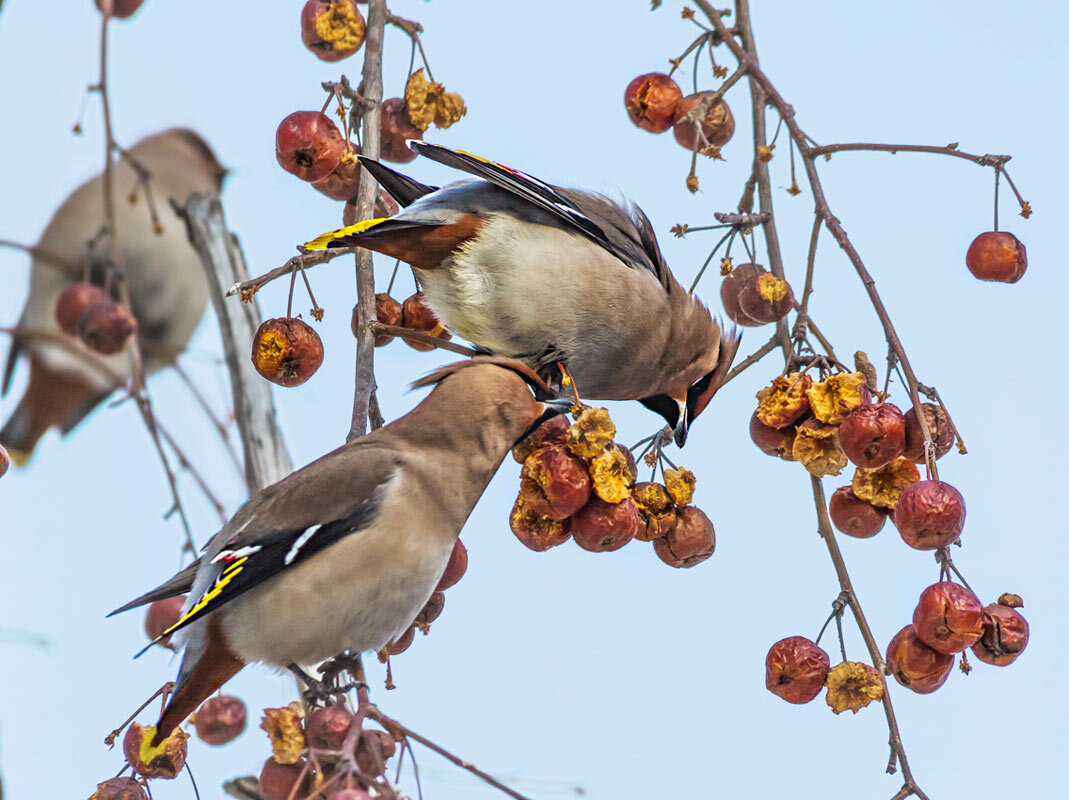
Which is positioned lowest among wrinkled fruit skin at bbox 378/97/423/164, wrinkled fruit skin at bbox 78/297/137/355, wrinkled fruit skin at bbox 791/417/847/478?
wrinkled fruit skin at bbox 791/417/847/478

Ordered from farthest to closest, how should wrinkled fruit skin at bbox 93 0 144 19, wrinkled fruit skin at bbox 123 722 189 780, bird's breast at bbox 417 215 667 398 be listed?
wrinkled fruit skin at bbox 93 0 144 19 < bird's breast at bbox 417 215 667 398 < wrinkled fruit skin at bbox 123 722 189 780

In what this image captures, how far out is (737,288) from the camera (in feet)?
9.92

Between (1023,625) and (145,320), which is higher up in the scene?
(145,320)

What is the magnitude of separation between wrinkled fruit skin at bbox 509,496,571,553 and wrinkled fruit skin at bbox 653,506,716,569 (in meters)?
0.20

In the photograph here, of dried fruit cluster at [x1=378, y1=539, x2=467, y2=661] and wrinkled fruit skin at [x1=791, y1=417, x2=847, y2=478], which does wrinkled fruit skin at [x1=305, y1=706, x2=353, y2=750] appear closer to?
dried fruit cluster at [x1=378, y1=539, x2=467, y2=661]

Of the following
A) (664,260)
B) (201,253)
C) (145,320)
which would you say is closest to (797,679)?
(664,260)

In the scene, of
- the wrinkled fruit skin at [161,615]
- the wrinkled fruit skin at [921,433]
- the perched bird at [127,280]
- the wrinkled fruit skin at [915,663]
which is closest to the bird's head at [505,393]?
the wrinkled fruit skin at [921,433]

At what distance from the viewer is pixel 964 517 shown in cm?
239

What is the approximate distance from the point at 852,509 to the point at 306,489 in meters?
1.01

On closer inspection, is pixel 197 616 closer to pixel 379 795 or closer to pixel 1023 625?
pixel 379 795

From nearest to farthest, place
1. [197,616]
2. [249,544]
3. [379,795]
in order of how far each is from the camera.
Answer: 1. [379,795]
2. [197,616]
3. [249,544]

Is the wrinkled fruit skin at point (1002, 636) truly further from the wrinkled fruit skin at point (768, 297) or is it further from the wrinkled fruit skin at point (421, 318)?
the wrinkled fruit skin at point (421, 318)

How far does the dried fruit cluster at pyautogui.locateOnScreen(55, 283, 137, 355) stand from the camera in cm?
374

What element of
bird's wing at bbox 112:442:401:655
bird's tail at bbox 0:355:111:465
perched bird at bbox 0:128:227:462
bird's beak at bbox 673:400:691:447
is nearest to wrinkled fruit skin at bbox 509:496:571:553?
bird's wing at bbox 112:442:401:655
